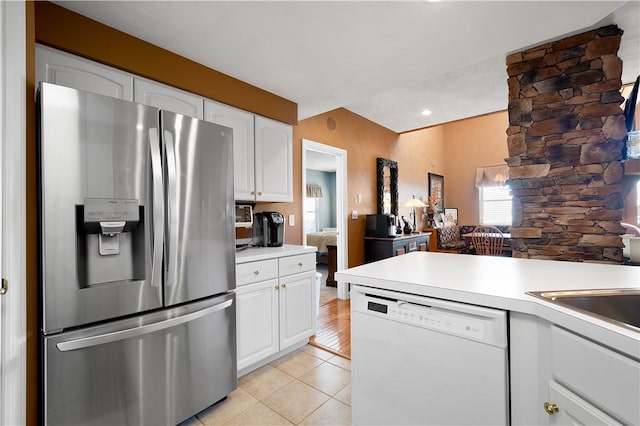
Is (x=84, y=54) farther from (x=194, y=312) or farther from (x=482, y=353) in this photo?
(x=482, y=353)

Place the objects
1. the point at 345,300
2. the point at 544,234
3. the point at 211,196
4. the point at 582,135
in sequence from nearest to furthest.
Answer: the point at 211,196, the point at 582,135, the point at 544,234, the point at 345,300

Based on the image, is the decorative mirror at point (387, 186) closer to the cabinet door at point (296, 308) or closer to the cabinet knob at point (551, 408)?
the cabinet door at point (296, 308)

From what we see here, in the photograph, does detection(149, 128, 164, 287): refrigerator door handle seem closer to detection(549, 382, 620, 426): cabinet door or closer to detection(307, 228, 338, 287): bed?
detection(549, 382, 620, 426): cabinet door

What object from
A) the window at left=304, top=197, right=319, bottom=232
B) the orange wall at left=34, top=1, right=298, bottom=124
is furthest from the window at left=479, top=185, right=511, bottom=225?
the orange wall at left=34, top=1, right=298, bottom=124

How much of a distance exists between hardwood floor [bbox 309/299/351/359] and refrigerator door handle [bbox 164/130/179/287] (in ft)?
5.24

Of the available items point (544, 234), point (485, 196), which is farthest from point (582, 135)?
point (485, 196)

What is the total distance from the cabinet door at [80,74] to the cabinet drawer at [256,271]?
51.2 inches

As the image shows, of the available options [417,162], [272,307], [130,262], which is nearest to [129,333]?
[130,262]

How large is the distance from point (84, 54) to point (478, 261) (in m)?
2.51

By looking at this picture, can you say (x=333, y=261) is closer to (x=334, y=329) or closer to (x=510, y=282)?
(x=334, y=329)

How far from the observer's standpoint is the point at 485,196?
6719 mm

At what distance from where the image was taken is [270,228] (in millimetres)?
2680

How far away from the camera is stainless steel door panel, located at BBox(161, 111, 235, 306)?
1.58 m

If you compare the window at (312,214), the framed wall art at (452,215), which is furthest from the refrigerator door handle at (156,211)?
the window at (312,214)
